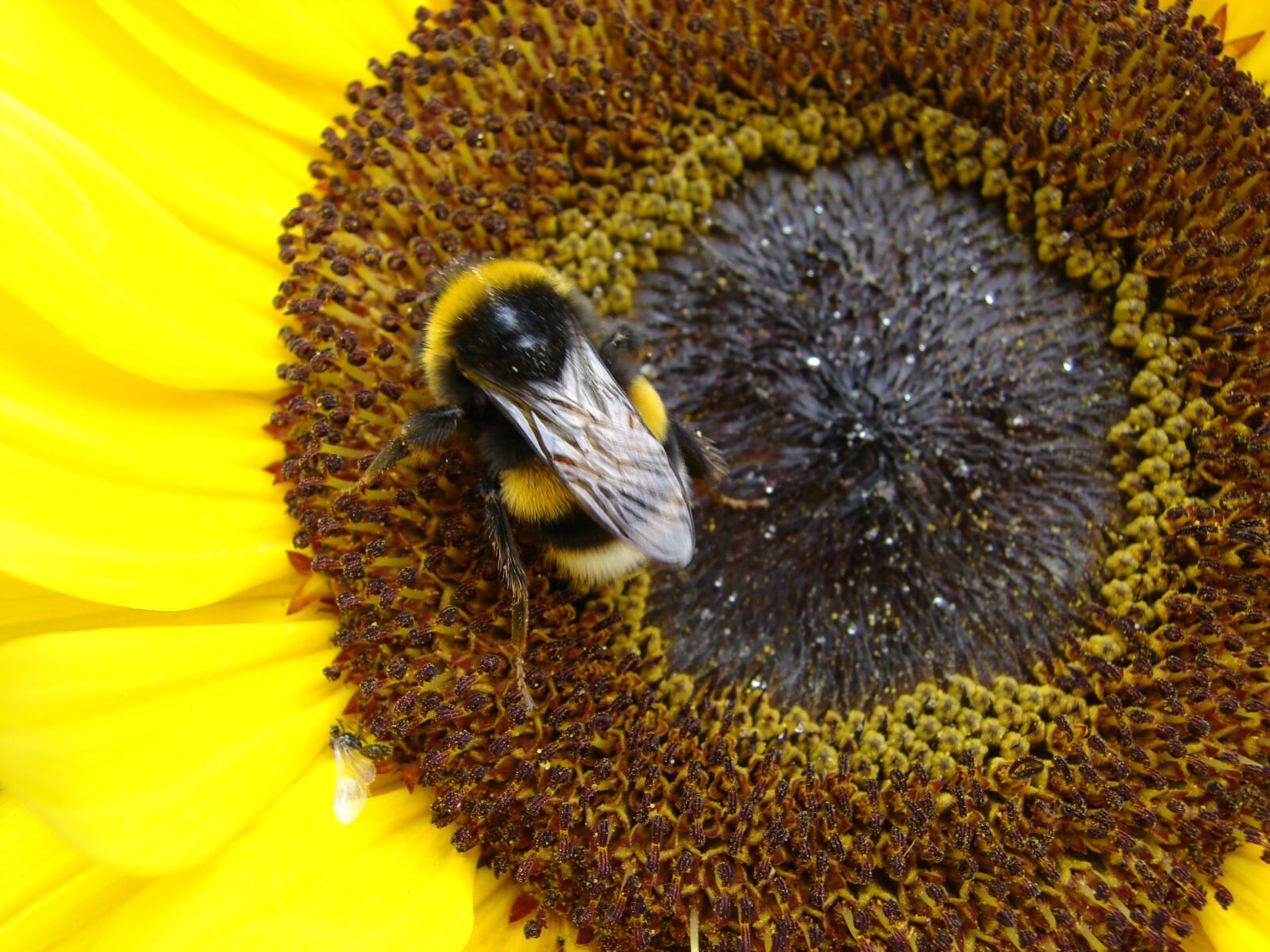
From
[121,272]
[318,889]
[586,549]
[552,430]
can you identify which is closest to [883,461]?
[586,549]

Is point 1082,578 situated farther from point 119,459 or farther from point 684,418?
point 119,459

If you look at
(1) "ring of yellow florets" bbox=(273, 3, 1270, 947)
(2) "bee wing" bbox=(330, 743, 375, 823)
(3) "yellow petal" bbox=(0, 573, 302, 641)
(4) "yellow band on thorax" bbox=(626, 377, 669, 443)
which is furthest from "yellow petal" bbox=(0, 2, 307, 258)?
(2) "bee wing" bbox=(330, 743, 375, 823)

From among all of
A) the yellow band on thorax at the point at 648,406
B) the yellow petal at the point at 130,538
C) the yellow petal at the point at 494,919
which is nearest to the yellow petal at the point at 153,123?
the yellow petal at the point at 130,538

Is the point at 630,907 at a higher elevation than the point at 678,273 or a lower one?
lower

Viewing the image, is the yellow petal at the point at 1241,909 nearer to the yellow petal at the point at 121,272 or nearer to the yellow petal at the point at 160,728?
the yellow petal at the point at 160,728

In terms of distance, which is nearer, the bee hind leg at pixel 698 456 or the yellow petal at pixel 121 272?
the yellow petal at pixel 121 272

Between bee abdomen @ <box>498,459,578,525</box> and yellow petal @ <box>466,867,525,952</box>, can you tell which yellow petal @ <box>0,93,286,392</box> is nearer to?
bee abdomen @ <box>498,459,578,525</box>

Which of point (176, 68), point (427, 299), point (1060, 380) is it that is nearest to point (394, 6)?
point (176, 68)
